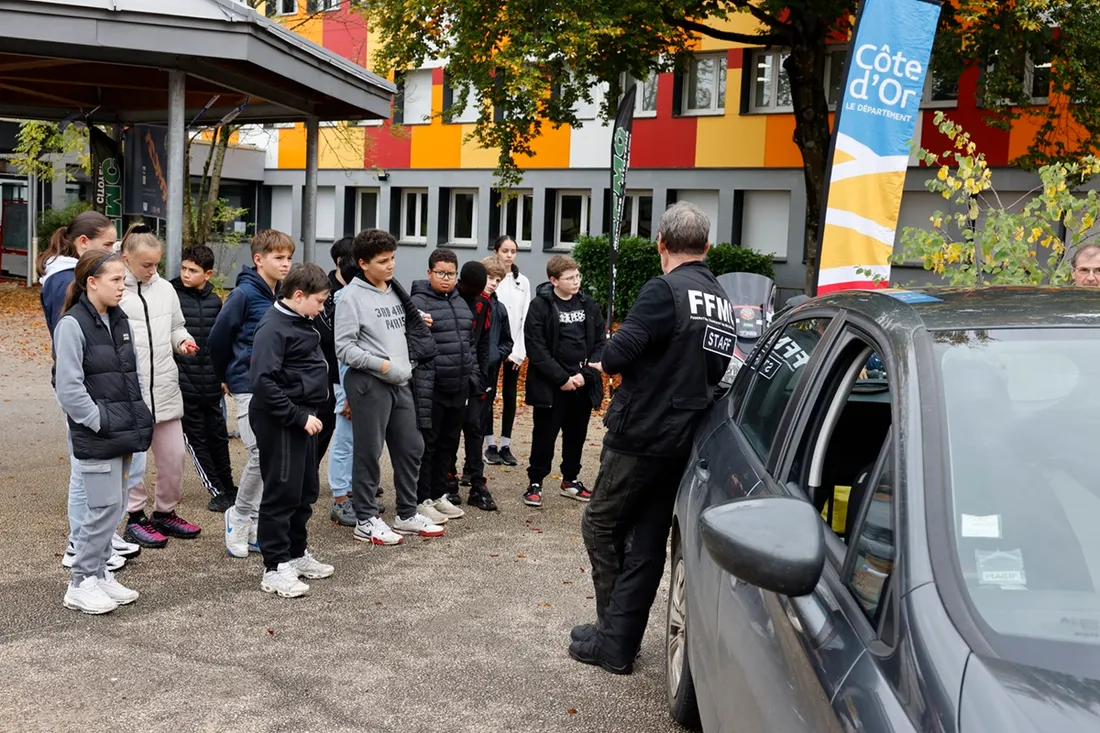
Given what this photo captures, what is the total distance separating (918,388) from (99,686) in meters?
3.72

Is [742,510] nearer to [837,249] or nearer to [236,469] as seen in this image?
[837,249]

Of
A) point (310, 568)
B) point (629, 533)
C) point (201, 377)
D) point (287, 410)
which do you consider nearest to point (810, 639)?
point (629, 533)

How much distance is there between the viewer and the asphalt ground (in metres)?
4.66

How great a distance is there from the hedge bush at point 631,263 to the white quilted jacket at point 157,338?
19.6 metres

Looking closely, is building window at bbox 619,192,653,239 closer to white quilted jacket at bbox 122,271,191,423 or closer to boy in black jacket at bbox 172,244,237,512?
boy in black jacket at bbox 172,244,237,512

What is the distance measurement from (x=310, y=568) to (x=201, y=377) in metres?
1.85

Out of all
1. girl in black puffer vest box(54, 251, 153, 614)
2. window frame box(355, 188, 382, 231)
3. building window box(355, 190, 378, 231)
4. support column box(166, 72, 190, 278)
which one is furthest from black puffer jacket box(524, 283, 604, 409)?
building window box(355, 190, 378, 231)

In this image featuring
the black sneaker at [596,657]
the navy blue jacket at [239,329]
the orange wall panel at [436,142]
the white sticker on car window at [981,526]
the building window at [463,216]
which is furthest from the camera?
the building window at [463,216]

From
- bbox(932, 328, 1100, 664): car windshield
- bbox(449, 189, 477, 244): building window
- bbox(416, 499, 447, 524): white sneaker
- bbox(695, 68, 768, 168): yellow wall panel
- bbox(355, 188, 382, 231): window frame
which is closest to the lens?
bbox(932, 328, 1100, 664): car windshield

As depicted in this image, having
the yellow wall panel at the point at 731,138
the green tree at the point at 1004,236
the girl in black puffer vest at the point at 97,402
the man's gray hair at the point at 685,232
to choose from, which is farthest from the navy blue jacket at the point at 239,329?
the yellow wall panel at the point at 731,138

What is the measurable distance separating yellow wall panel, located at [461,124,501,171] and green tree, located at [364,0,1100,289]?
11454mm

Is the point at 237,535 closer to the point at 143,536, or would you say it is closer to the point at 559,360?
the point at 143,536

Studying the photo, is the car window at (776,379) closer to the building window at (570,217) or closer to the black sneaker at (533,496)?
the black sneaker at (533,496)

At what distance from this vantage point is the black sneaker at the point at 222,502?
8031mm
